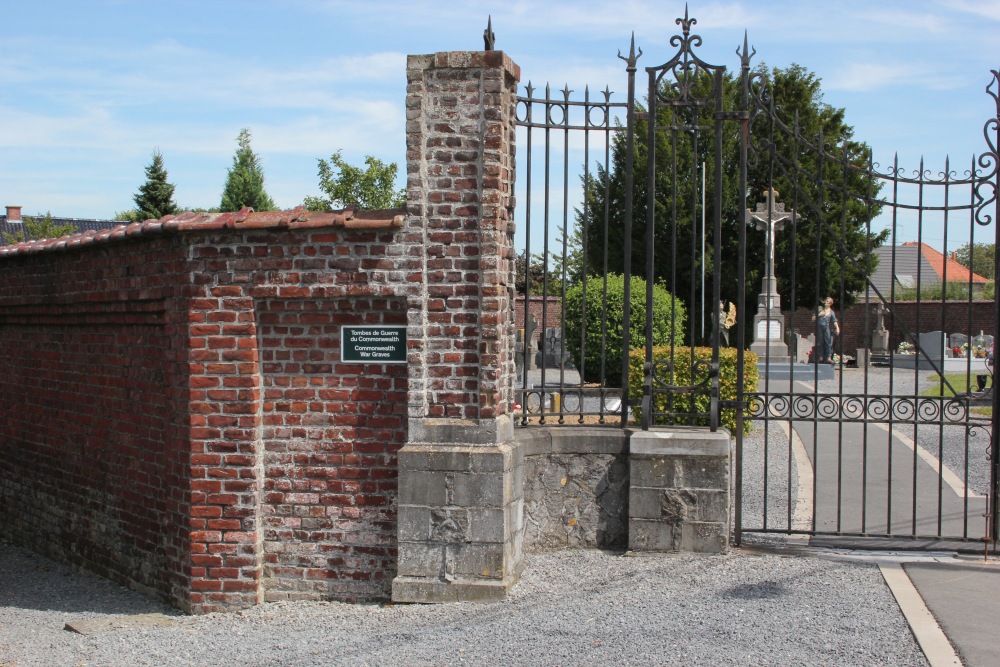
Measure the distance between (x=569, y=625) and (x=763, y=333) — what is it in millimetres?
19375

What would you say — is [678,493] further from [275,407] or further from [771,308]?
[771,308]

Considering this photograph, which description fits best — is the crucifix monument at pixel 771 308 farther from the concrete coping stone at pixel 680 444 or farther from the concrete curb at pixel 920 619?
the concrete curb at pixel 920 619

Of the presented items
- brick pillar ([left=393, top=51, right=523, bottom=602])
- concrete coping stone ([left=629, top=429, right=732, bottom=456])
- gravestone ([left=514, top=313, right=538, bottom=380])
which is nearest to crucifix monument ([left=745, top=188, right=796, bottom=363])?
gravestone ([left=514, top=313, right=538, bottom=380])

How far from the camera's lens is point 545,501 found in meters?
7.01

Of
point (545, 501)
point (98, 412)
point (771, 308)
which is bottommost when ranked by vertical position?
point (545, 501)

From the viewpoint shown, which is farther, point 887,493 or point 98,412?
point 887,493

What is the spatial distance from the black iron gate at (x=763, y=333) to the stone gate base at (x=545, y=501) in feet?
0.90

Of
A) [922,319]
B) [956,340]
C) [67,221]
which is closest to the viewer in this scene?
[956,340]

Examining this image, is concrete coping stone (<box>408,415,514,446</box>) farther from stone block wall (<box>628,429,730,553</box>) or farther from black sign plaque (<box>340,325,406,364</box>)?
stone block wall (<box>628,429,730,553</box>)

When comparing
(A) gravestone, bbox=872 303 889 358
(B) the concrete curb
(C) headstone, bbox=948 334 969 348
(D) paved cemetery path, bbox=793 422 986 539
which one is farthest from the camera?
(C) headstone, bbox=948 334 969 348

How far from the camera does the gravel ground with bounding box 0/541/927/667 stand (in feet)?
16.8

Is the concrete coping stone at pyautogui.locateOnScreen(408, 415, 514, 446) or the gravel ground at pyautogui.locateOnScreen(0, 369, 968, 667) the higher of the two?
the concrete coping stone at pyautogui.locateOnScreen(408, 415, 514, 446)

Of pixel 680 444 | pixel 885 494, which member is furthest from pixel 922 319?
pixel 680 444

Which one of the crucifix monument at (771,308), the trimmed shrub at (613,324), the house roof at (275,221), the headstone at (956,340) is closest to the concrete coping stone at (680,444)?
the house roof at (275,221)
